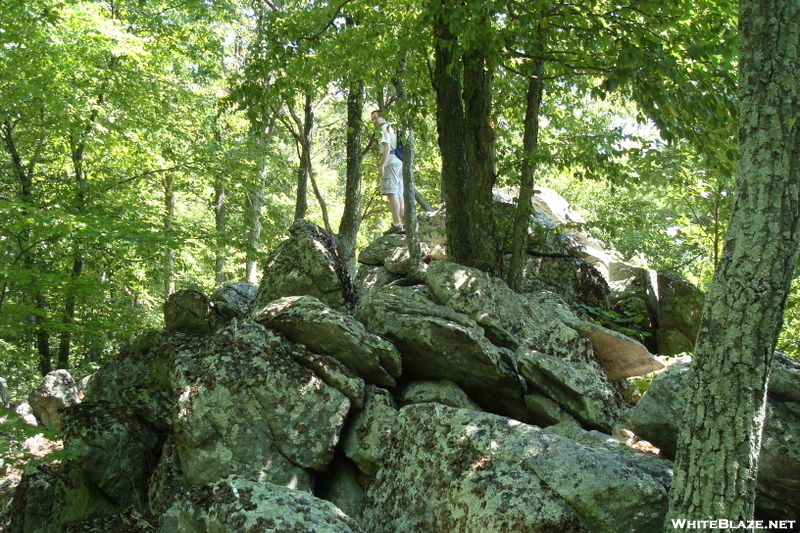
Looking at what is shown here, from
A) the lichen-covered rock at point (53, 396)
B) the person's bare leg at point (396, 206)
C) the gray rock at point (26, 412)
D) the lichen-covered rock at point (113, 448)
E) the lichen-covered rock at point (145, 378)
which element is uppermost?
the person's bare leg at point (396, 206)

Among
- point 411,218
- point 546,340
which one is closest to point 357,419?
point 546,340

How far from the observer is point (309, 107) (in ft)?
44.0

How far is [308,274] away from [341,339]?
7.24ft

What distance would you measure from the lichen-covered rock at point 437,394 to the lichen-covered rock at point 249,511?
2448 millimetres

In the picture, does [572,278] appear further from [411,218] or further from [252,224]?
[252,224]

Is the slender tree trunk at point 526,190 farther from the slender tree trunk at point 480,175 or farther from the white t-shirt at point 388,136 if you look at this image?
the white t-shirt at point 388,136

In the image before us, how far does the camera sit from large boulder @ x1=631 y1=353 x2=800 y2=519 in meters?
4.60

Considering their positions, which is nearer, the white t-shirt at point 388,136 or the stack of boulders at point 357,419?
the stack of boulders at point 357,419

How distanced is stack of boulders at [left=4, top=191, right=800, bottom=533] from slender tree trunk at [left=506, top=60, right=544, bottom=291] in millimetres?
616

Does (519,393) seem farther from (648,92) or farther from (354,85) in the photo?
(354,85)

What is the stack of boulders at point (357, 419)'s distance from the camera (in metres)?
4.29

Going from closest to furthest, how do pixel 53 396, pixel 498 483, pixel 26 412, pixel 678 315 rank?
pixel 498 483
pixel 678 315
pixel 53 396
pixel 26 412

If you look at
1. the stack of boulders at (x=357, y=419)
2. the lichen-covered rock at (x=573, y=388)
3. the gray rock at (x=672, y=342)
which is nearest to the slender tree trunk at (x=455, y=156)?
the stack of boulders at (x=357, y=419)

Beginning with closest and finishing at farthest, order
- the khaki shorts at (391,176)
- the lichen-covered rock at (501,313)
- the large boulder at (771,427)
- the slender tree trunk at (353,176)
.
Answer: the large boulder at (771,427), the lichen-covered rock at (501,313), the khaki shorts at (391,176), the slender tree trunk at (353,176)
